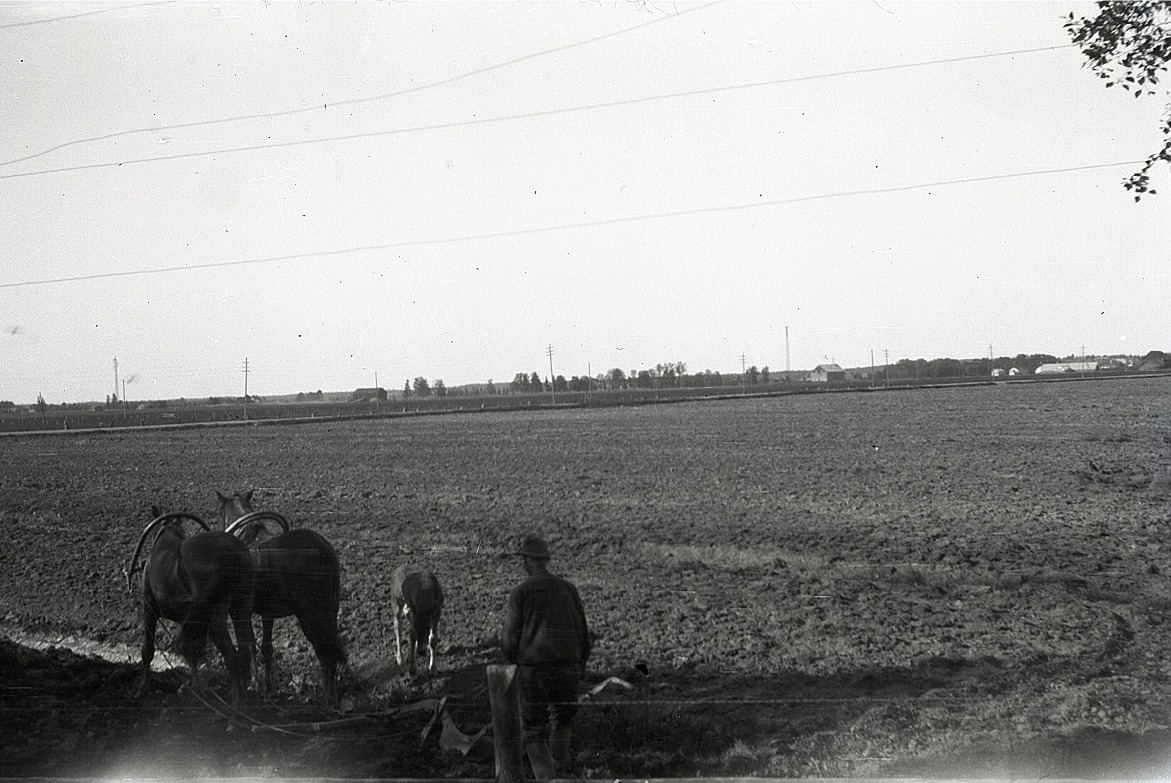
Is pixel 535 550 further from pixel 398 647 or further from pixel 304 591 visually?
pixel 398 647

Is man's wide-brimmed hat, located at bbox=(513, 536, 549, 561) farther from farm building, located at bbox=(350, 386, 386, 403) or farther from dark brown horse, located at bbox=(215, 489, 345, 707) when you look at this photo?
farm building, located at bbox=(350, 386, 386, 403)

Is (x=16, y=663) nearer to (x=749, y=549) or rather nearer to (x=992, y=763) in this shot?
(x=749, y=549)

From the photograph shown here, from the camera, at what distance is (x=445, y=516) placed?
884 cm

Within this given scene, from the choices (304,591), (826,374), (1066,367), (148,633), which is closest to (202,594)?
(304,591)

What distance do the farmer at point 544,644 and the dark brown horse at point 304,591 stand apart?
246cm

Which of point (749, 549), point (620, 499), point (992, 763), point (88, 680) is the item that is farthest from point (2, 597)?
point (992, 763)

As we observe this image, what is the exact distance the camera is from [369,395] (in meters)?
8.77

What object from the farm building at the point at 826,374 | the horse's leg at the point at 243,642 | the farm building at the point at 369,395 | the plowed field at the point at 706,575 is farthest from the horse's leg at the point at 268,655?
the farm building at the point at 826,374

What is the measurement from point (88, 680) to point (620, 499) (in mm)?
5449

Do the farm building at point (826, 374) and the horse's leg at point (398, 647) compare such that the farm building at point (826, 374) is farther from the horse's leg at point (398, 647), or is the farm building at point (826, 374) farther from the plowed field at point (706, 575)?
the horse's leg at point (398, 647)

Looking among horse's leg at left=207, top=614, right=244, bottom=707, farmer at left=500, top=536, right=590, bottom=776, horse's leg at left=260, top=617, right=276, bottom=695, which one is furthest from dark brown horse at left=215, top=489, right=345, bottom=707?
farmer at left=500, top=536, right=590, bottom=776

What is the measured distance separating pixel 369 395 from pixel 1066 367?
28.3 feet

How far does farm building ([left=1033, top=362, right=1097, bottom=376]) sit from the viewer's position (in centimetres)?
955

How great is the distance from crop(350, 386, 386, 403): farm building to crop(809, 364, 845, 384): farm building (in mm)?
5019
